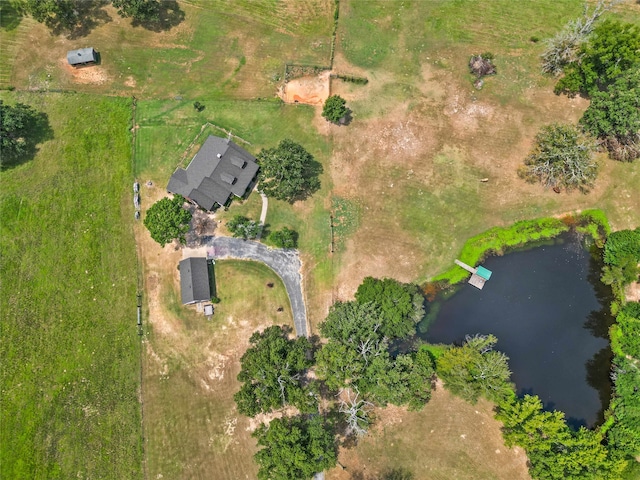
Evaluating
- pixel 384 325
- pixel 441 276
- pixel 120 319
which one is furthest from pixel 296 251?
pixel 120 319

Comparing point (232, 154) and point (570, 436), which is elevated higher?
point (232, 154)

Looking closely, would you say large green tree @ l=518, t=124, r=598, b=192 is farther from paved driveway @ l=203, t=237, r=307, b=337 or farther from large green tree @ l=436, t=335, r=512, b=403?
paved driveway @ l=203, t=237, r=307, b=337

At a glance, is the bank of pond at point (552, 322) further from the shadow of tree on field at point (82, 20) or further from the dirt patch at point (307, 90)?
the shadow of tree on field at point (82, 20)

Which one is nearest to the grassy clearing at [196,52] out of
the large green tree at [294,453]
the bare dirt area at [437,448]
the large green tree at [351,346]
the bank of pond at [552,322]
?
the large green tree at [351,346]

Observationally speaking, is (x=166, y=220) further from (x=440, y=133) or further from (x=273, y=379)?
(x=440, y=133)

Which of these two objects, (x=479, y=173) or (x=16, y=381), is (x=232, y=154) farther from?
(x=16, y=381)

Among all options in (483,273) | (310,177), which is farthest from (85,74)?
(483,273)
